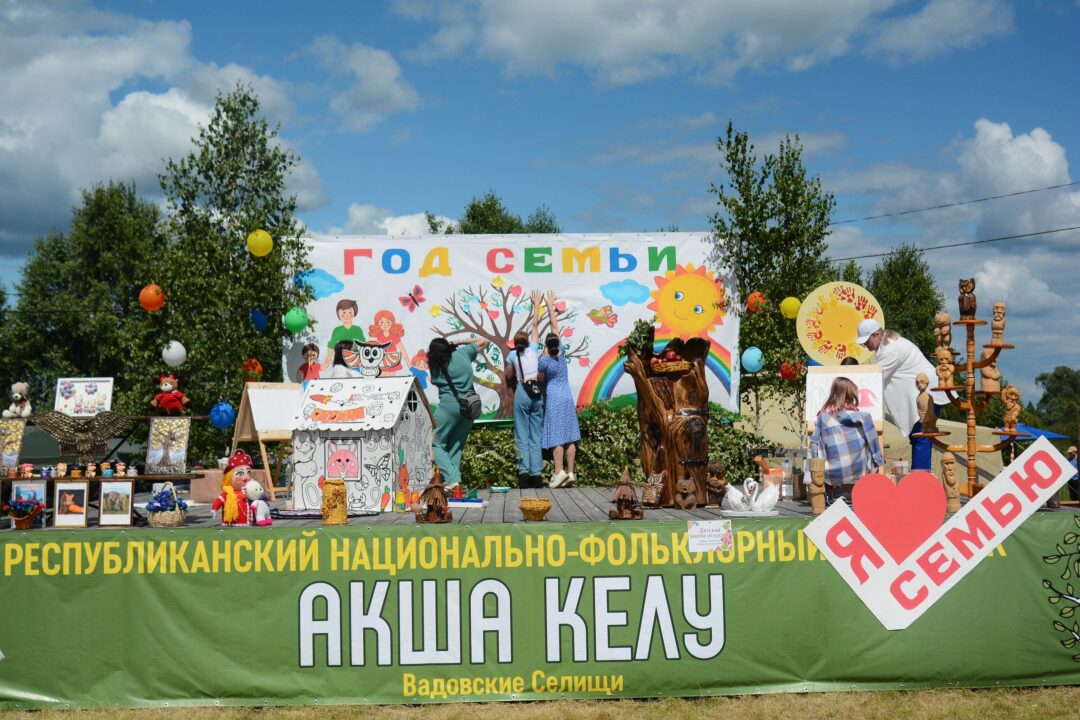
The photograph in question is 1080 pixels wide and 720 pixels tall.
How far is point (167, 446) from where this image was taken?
33.3 feet

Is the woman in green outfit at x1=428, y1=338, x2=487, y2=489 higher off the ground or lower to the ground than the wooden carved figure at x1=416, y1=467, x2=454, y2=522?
higher

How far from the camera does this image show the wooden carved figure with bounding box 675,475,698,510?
9211 millimetres

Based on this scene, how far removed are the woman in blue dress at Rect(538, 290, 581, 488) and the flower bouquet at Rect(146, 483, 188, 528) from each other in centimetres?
530

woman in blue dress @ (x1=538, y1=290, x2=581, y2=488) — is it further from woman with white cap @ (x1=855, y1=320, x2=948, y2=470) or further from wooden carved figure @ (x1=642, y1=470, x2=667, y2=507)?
woman with white cap @ (x1=855, y1=320, x2=948, y2=470)

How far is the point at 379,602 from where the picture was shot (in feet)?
23.2

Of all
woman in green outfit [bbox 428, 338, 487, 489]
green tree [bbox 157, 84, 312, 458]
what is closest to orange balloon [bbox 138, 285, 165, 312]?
green tree [bbox 157, 84, 312, 458]

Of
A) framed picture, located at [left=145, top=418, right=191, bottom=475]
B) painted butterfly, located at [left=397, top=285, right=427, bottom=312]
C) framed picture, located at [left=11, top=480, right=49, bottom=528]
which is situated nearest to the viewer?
framed picture, located at [left=11, top=480, right=49, bottom=528]

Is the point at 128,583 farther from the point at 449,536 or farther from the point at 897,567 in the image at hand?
the point at 897,567

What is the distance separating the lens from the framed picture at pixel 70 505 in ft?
28.8

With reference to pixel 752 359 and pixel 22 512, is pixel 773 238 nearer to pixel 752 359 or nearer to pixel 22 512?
pixel 752 359

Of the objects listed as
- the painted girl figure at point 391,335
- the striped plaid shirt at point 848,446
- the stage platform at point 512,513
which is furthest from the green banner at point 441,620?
the painted girl figure at point 391,335

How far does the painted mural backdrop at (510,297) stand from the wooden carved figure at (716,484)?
20.7 feet

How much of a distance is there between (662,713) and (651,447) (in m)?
3.54

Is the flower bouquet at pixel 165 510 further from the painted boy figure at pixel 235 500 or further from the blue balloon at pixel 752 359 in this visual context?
the blue balloon at pixel 752 359
